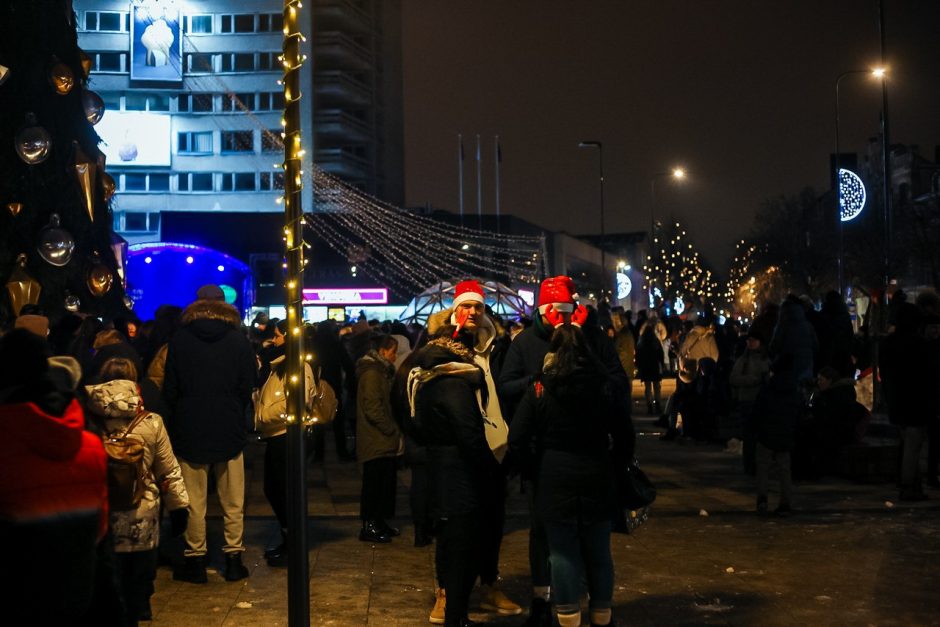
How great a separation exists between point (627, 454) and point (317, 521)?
5853mm

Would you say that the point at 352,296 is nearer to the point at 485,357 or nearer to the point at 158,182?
the point at 158,182

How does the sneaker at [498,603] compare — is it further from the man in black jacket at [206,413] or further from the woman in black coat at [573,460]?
the man in black jacket at [206,413]

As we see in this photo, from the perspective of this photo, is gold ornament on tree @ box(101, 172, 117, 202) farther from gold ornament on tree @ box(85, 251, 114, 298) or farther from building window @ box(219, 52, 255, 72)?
building window @ box(219, 52, 255, 72)

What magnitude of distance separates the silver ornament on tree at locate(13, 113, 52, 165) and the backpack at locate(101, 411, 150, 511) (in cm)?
713

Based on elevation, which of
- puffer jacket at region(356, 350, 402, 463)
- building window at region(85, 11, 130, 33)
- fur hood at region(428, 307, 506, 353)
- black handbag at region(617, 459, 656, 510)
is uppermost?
building window at region(85, 11, 130, 33)

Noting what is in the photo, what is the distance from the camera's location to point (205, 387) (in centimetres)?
909

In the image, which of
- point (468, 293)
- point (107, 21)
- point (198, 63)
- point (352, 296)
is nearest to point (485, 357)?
point (468, 293)

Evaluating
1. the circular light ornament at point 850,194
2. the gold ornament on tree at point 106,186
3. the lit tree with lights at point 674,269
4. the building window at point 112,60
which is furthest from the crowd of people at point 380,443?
the lit tree with lights at point 674,269

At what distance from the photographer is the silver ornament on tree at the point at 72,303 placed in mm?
14500

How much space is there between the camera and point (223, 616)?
8148 mm

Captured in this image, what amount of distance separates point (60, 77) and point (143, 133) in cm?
6724

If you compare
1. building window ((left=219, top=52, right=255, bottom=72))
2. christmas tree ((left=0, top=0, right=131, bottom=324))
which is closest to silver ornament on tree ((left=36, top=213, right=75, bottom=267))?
christmas tree ((left=0, top=0, right=131, bottom=324))

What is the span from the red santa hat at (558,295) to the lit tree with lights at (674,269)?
87.8 metres

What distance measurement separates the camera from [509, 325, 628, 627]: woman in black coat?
6.55m
